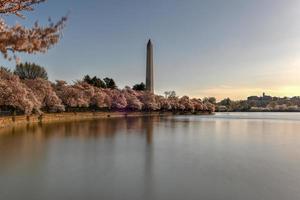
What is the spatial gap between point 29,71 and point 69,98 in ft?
66.5

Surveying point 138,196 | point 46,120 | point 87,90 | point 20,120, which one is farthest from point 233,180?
point 87,90

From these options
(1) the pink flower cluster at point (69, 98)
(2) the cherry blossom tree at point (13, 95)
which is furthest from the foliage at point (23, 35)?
(2) the cherry blossom tree at point (13, 95)

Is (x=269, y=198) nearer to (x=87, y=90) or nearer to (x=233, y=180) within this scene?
(x=233, y=180)

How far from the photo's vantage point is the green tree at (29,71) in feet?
233

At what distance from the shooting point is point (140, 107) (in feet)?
282

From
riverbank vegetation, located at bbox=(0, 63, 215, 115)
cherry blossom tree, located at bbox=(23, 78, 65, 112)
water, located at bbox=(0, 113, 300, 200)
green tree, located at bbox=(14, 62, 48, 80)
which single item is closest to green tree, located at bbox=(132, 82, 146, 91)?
riverbank vegetation, located at bbox=(0, 63, 215, 115)

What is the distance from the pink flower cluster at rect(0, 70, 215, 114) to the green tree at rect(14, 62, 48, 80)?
407 inches

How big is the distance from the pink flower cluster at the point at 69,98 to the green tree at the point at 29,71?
33.9 feet

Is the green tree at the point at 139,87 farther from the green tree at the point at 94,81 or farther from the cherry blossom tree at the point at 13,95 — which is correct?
the cherry blossom tree at the point at 13,95

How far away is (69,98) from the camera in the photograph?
59.3 meters

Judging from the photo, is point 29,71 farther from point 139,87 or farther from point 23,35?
point 23,35

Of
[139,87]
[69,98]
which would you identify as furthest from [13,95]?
[139,87]

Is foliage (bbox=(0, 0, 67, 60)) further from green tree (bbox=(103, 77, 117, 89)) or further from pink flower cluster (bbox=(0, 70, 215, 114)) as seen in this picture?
green tree (bbox=(103, 77, 117, 89))

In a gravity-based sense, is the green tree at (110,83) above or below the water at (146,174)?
above
